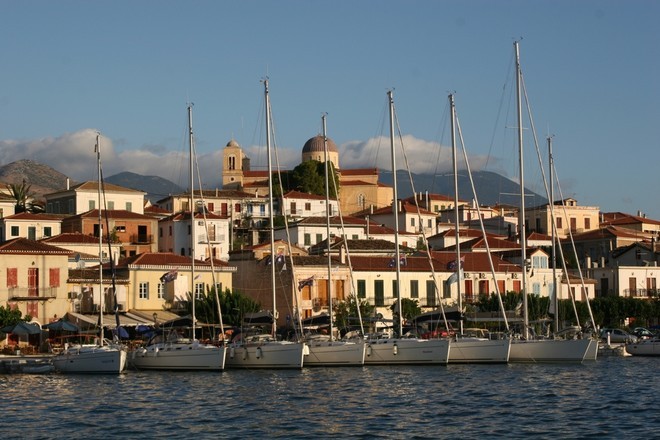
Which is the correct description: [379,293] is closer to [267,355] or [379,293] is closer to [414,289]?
[414,289]

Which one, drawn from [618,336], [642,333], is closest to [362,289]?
[618,336]

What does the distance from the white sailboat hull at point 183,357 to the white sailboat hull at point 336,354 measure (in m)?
5.02

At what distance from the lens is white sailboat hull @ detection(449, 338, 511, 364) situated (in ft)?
203

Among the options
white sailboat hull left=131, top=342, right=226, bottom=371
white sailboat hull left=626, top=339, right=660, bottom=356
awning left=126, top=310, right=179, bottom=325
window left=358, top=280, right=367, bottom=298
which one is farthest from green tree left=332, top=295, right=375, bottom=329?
white sailboat hull left=626, top=339, right=660, bottom=356

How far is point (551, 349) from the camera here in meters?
62.4

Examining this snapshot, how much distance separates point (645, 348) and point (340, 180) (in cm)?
7793

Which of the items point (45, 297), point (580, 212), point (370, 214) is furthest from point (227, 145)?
point (45, 297)

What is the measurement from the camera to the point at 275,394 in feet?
163

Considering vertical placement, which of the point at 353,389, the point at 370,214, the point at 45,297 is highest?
the point at 370,214

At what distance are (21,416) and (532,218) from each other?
3963 inches

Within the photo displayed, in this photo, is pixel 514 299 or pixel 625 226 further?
pixel 625 226

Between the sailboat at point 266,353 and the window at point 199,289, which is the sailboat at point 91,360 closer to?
the sailboat at point 266,353

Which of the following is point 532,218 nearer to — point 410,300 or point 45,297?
point 410,300

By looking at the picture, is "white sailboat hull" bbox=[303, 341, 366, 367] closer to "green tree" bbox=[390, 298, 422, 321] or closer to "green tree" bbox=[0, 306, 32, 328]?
"green tree" bbox=[0, 306, 32, 328]
